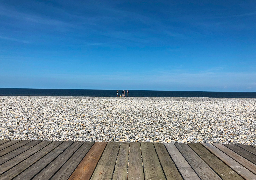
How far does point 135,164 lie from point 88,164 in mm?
965

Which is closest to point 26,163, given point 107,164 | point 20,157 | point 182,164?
point 20,157

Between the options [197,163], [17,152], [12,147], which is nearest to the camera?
[197,163]

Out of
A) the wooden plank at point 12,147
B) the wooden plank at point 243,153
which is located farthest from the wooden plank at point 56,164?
the wooden plank at point 243,153

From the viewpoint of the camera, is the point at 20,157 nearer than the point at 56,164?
No

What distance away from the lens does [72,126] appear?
354 inches

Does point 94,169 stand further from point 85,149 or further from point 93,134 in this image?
point 93,134

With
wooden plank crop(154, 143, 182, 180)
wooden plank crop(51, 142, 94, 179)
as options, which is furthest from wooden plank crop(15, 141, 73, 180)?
wooden plank crop(154, 143, 182, 180)

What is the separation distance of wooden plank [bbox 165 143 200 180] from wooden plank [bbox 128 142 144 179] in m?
0.77

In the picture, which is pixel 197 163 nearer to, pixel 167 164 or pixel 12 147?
pixel 167 164

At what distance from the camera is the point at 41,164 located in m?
3.67

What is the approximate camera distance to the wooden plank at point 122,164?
324 cm

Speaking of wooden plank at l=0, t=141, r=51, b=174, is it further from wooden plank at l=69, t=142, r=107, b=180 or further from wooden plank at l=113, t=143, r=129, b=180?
wooden plank at l=113, t=143, r=129, b=180

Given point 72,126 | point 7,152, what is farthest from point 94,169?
point 72,126

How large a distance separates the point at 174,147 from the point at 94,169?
Result: 246cm
